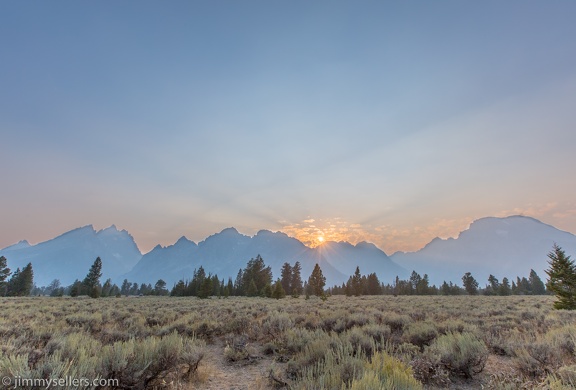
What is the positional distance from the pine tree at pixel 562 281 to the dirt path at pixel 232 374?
83.5 ft

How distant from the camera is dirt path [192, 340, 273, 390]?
6.26m

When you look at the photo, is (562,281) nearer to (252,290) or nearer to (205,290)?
(205,290)

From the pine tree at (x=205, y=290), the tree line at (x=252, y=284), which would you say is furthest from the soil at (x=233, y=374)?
the pine tree at (x=205, y=290)

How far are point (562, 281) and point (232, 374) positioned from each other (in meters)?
28.9

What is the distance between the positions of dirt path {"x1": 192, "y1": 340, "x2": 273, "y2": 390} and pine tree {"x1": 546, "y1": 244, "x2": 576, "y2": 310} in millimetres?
25447

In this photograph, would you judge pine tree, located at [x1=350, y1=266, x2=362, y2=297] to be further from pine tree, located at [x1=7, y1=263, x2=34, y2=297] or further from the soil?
pine tree, located at [x1=7, y1=263, x2=34, y2=297]

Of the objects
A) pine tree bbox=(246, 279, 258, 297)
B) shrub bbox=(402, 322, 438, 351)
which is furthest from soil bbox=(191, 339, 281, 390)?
pine tree bbox=(246, 279, 258, 297)

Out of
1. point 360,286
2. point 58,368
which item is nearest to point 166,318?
point 58,368

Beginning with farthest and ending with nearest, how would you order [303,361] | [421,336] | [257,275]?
[257,275], [421,336], [303,361]

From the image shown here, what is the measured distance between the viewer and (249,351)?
887 cm

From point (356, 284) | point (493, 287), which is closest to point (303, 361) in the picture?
point (356, 284)

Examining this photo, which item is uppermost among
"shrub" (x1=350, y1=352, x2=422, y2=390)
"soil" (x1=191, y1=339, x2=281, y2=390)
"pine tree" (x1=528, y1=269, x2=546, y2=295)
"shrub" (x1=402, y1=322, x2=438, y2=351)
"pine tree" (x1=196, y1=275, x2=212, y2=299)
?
"shrub" (x1=350, y1=352, x2=422, y2=390)

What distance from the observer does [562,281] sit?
849 inches

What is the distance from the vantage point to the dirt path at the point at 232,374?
246 inches
